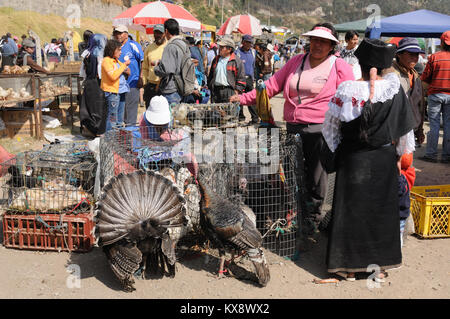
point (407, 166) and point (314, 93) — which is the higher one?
point (314, 93)

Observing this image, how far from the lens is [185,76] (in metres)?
6.55

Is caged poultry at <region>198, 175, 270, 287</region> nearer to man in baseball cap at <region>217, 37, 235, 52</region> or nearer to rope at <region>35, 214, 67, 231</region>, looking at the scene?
rope at <region>35, 214, 67, 231</region>

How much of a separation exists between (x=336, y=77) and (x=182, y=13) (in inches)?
290

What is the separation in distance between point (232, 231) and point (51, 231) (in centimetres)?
185

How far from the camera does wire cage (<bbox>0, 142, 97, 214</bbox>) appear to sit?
4.32 m

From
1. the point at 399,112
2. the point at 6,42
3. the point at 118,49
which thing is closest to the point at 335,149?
the point at 399,112

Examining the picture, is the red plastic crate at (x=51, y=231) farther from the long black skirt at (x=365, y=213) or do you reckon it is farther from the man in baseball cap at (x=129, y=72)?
the man in baseball cap at (x=129, y=72)

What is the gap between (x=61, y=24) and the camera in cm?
4153

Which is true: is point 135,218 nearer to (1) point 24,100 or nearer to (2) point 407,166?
(2) point 407,166

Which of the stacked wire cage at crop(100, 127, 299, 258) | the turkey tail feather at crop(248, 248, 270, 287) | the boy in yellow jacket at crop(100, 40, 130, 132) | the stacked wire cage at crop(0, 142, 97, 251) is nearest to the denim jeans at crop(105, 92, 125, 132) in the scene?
the boy in yellow jacket at crop(100, 40, 130, 132)

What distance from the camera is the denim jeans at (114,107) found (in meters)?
7.39

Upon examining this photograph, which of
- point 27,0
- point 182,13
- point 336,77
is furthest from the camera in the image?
point 27,0

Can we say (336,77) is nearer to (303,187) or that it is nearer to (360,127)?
(360,127)

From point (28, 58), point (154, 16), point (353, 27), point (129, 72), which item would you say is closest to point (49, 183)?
point (129, 72)
